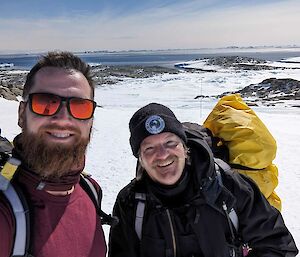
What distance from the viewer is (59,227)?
4.91ft

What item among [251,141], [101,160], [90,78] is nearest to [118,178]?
[101,160]

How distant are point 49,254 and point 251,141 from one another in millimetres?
1498

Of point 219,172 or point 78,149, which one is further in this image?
point 219,172

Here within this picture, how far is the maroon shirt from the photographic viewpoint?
1356mm

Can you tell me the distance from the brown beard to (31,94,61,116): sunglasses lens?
8 centimetres

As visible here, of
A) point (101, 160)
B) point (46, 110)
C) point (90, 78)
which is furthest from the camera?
point (101, 160)

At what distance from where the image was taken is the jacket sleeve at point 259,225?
6.47 ft

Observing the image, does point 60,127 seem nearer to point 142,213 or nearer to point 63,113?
point 63,113

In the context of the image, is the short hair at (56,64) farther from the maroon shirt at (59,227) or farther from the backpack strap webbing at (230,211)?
the backpack strap webbing at (230,211)

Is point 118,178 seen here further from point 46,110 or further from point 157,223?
point 46,110

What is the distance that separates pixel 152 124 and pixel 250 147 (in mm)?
737

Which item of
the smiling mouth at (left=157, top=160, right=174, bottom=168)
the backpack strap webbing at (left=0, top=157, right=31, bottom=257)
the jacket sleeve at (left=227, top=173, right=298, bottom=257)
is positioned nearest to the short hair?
the backpack strap webbing at (left=0, top=157, right=31, bottom=257)

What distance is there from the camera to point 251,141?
7.63ft

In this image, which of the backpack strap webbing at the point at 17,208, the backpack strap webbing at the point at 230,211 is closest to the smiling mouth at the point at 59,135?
the backpack strap webbing at the point at 17,208
